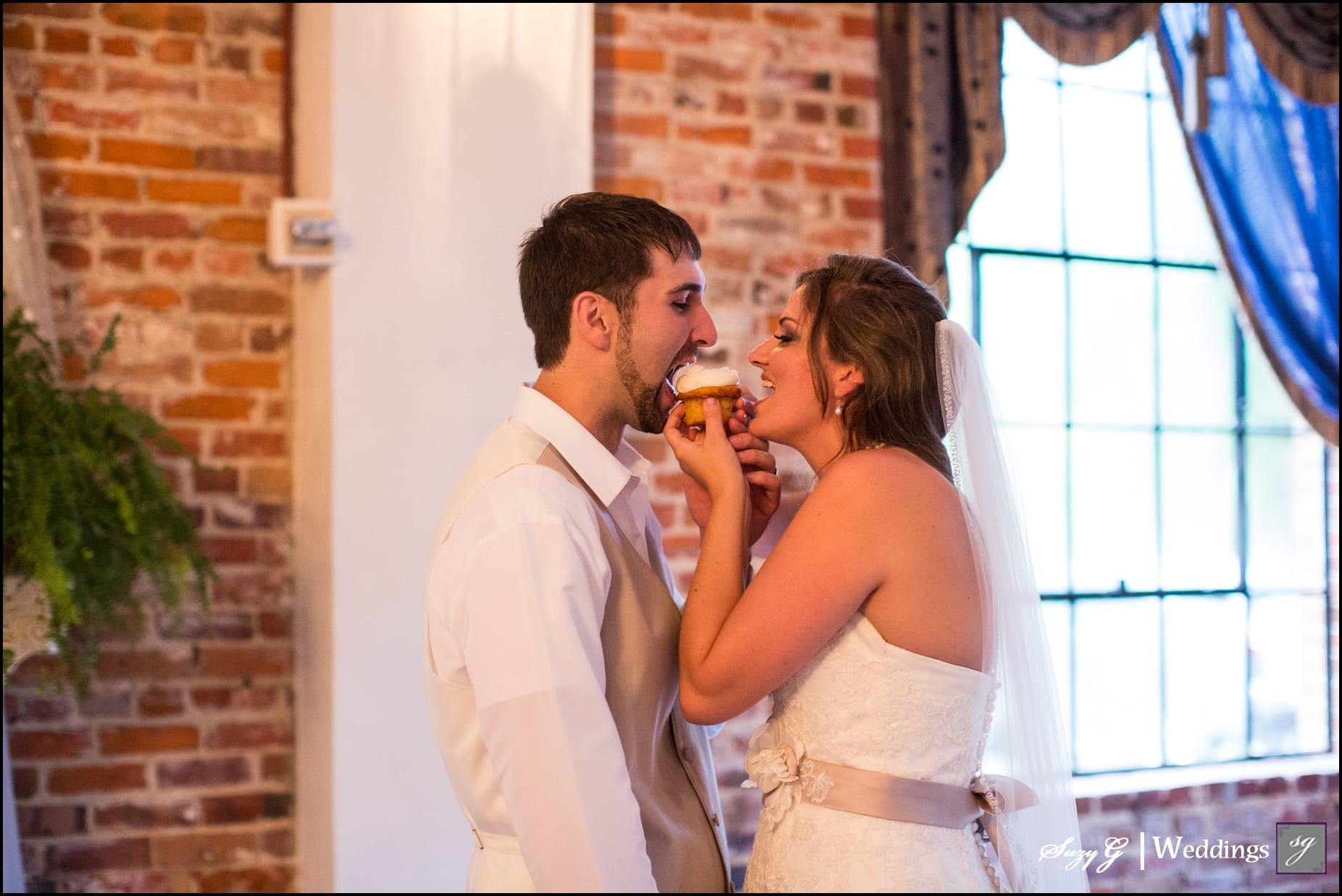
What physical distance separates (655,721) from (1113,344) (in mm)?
2915

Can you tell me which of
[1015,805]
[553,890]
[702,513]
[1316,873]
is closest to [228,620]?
[702,513]

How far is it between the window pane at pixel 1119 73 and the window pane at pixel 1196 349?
670 millimetres

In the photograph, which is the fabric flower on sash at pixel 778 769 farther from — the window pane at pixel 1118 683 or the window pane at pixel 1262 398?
the window pane at pixel 1262 398

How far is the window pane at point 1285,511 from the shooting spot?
4316 millimetres

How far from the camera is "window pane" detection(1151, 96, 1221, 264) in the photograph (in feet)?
13.8

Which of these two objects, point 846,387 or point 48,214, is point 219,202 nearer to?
point 48,214

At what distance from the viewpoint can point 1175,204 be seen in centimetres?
424

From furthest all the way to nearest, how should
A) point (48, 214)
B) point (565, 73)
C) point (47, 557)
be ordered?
point (565, 73) → point (48, 214) → point (47, 557)

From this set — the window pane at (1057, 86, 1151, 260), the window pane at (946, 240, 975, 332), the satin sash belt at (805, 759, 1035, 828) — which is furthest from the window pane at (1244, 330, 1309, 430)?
the satin sash belt at (805, 759, 1035, 828)

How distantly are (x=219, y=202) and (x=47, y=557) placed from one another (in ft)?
3.48

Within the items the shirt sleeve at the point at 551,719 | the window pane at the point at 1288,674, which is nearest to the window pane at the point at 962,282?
the window pane at the point at 1288,674

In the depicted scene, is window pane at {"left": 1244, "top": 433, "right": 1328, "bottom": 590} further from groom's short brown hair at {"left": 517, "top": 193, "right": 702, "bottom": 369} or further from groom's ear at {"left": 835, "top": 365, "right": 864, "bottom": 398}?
groom's short brown hair at {"left": 517, "top": 193, "right": 702, "bottom": 369}

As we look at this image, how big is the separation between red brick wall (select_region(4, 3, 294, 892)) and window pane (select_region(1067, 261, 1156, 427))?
2.61m

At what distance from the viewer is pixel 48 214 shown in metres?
2.88
